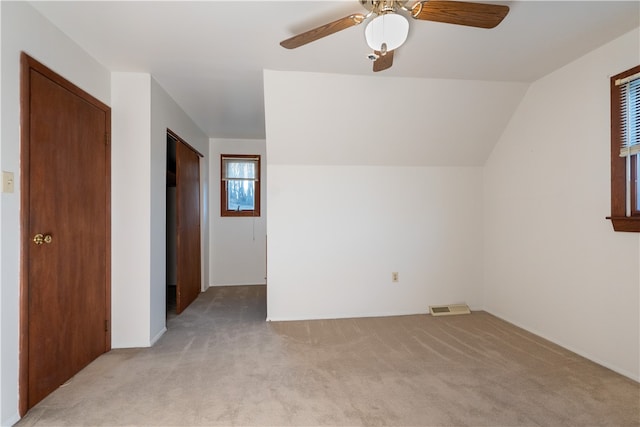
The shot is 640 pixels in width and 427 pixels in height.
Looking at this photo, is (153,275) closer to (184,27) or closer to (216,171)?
(184,27)

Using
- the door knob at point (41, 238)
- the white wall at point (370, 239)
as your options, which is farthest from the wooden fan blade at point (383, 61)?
the door knob at point (41, 238)

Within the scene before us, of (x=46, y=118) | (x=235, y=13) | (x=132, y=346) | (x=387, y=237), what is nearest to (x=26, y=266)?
Answer: (x=46, y=118)

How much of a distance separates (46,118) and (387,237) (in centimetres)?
304

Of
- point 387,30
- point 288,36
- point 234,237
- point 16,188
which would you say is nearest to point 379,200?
point 288,36

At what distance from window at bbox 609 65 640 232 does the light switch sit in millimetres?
3665

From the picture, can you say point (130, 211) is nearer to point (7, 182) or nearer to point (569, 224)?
point (7, 182)

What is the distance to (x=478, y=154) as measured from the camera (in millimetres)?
3521

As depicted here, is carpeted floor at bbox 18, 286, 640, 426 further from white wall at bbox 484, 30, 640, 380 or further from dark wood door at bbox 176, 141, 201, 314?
dark wood door at bbox 176, 141, 201, 314

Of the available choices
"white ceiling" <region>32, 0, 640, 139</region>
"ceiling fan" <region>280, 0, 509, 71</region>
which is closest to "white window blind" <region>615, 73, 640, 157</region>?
"white ceiling" <region>32, 0, 640, 139</region>

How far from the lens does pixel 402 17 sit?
1.56 meters

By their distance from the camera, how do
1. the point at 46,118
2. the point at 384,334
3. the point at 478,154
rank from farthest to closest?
1. the point at 478,154
2. the point at 384,334
3. the point at 46,118

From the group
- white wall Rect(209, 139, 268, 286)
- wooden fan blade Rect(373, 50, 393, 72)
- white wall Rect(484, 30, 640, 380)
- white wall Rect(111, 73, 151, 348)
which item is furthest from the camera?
white wall Rect(209, 139, 268, 286)

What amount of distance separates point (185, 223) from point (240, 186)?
4.83 feet

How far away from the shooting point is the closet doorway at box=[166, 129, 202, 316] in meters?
3.49
